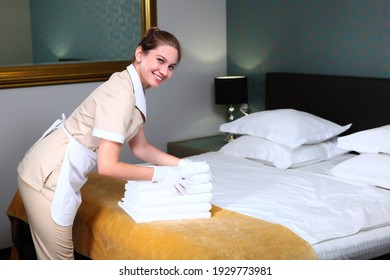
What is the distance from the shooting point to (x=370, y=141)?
3.00m

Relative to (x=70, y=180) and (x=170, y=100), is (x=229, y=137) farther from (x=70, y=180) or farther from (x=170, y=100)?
(x=70, y=180)

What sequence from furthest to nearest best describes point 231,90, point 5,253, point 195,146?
point 231,90, point 195,146, point 5,253

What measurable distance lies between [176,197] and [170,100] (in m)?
2.01

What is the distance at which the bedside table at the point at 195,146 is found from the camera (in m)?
3.96

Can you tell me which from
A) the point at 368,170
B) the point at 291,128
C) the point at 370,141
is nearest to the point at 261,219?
the point at 368,170

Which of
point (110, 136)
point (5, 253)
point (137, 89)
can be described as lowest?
point (5, 253)

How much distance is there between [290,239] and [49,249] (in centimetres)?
83

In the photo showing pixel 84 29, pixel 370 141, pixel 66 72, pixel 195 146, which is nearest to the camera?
pixel 370 141

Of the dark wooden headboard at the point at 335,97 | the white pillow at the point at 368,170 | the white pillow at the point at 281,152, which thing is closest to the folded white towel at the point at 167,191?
the white pillow at the point at 368,170

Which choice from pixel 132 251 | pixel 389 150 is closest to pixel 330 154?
pixel 389 150

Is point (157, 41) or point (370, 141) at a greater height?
point (157, 41)

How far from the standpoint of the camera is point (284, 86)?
3924 mm
